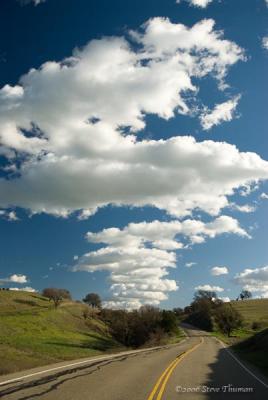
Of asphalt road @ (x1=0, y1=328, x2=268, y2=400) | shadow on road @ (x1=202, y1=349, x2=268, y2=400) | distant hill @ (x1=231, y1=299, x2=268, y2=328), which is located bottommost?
distant hill @ (x1=231, y1=299, x2=268, y2=328)

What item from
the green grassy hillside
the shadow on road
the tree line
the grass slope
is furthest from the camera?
the tree line

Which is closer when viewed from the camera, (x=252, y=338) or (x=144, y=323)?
(x=252, y=338)

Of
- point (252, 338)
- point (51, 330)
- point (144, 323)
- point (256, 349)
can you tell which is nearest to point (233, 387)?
point (256, 349)

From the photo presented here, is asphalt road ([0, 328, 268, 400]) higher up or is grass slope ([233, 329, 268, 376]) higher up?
asphalt road ([0, 328, 268, 400])

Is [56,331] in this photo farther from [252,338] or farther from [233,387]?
[233,387]

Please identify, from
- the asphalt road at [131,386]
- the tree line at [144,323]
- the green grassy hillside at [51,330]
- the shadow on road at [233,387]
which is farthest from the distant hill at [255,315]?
the asphalt road at [131,386]

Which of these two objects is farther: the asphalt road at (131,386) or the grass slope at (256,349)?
the grass slope at (256,349)

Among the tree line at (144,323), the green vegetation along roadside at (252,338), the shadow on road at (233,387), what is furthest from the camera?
the tree line at (144,323)

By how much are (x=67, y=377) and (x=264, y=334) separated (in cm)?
2814

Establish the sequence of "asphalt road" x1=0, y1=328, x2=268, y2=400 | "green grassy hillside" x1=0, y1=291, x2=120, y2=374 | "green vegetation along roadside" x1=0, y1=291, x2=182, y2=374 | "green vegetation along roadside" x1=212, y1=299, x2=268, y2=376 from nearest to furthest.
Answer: "asphalt road" x1=0, y1=328, x2=268, y2=400 < "green vegetation along roadside" x1=212, y1=299, x2=268, y2=376 < "green vegetation along roadside" x1=0, y1=291, x2=182, y2=374 < "green grassy hillside" x1=0, y1=291, x2=120, y2=374

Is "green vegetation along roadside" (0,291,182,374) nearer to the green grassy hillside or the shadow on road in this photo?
the green grassy hillside

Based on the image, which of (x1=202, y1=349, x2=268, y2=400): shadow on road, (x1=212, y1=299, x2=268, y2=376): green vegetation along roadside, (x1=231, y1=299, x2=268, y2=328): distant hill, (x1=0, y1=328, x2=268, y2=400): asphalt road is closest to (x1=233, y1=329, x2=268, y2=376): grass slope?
(x1=212, y1=299, x2=268, y2=376): green vegetation along roadside

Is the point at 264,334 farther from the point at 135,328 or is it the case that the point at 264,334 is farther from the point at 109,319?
the point at 109,319

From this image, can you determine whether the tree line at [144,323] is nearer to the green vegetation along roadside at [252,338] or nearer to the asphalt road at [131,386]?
the green vegetation along roadside at [252,338]
